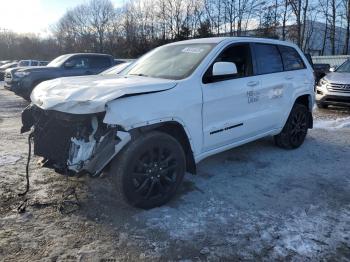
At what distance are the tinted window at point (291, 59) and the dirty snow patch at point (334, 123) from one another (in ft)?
8.80

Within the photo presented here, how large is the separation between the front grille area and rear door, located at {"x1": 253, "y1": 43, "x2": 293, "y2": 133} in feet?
17.7

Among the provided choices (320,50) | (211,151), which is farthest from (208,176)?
(320,50)

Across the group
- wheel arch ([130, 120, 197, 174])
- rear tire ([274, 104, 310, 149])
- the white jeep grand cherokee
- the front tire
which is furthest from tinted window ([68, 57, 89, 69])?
the front tire

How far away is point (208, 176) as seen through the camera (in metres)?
5.42

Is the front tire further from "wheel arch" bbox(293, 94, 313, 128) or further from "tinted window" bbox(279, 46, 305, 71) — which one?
"wheel arch" bbox(293, 94, 313, 128)

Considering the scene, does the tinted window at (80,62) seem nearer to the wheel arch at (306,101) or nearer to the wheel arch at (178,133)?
the wheel arch at (306,101)

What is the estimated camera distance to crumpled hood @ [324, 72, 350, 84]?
11.0m

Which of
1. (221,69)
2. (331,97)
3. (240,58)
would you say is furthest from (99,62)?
(221,69)

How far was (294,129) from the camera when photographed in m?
6.78

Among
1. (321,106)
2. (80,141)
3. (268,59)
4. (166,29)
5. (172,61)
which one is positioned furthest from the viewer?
(166,29)

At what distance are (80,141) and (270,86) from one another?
3052 millimetres

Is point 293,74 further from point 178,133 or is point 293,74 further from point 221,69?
point 178,133

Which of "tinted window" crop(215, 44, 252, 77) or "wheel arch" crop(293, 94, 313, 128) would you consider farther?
"wheel arch" crop(293, 94, 313, 128)

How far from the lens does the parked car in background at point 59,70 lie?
1287 cm
